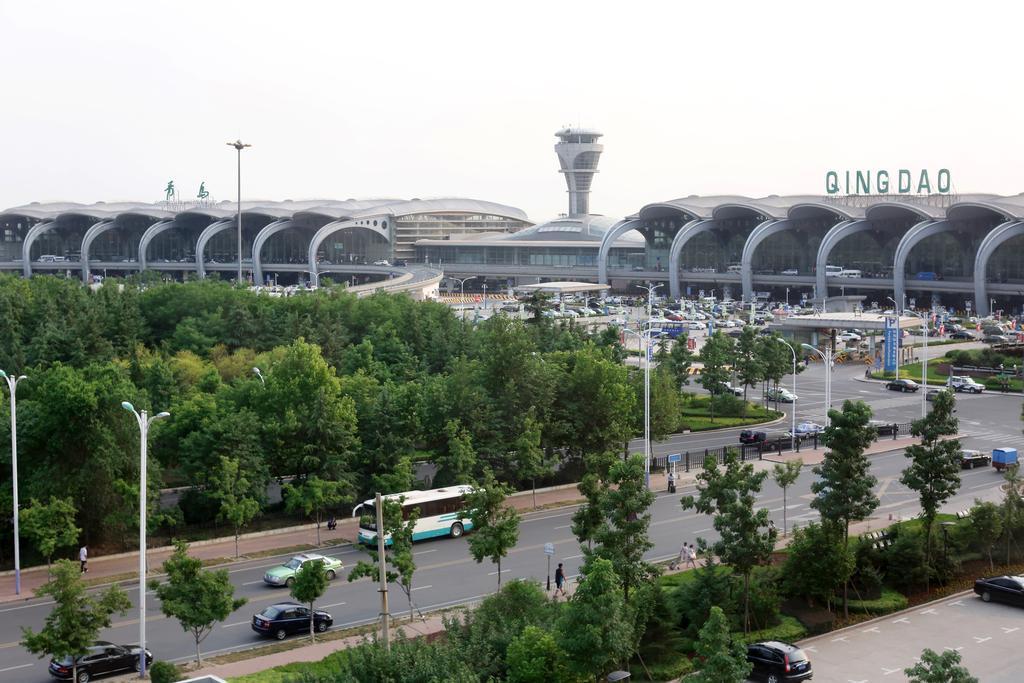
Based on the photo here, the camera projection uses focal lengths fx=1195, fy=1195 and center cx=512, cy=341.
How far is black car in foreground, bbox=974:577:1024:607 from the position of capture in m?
26.2

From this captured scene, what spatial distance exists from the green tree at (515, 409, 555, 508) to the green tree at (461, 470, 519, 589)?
8707 mm

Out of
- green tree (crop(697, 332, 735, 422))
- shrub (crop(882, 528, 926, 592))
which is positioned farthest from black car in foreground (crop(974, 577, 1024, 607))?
green tree (crop(697, 332, 735, 422))

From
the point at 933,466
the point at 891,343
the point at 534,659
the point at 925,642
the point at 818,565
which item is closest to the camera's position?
the point at 534,659

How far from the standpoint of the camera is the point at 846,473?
2686 centimetres

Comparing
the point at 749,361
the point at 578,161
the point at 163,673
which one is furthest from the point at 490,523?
the point at 578,161

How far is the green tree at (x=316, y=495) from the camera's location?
3269 cm

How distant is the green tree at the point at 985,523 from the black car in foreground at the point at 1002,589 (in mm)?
1628

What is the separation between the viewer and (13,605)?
2694 cm

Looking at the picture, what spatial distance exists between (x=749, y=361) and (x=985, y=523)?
25947 millimetres

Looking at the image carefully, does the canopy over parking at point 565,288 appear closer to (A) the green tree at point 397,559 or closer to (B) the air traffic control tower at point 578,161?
(B) the air traffic control tower at point 578,161

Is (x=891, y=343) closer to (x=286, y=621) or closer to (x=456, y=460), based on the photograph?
→ (x=456, y=460)

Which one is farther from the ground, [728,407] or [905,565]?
[728,407]

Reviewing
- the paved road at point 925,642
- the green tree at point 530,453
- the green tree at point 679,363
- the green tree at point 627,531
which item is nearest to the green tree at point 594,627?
the green tree at point 627,531

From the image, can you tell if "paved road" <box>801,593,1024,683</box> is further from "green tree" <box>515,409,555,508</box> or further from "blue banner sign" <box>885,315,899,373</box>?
"blue banner sign" <box>885,315,899,373</box>
